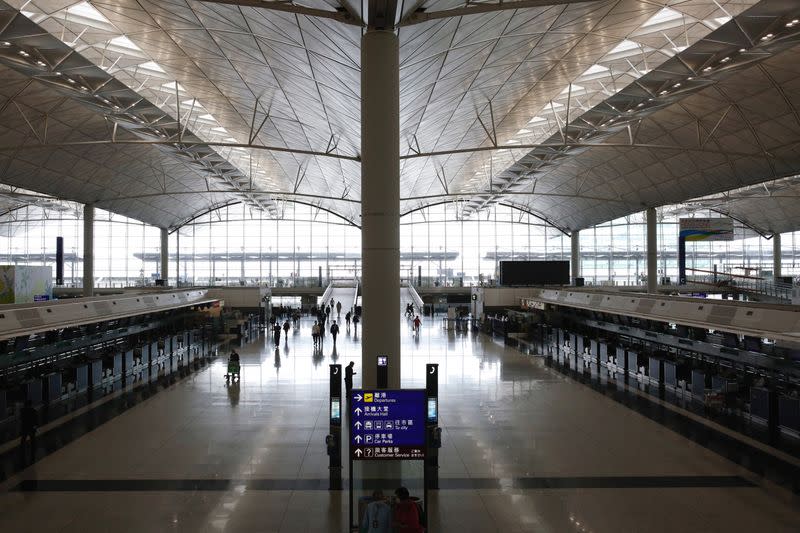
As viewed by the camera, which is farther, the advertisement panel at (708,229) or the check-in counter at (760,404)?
the advertisement panel at (708,229)

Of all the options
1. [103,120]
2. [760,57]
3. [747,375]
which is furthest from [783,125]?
[103,120]

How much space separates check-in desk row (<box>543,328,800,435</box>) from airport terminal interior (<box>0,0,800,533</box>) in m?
A: 0.11

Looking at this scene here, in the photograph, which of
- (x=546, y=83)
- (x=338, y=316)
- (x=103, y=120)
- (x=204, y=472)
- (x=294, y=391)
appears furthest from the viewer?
(x=338, y=316)

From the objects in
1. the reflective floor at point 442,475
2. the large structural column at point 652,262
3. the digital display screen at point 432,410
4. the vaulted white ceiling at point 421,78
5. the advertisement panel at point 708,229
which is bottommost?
the reflective floor at point 442,475

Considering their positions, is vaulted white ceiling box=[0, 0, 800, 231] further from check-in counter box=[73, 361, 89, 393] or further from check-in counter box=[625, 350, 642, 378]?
check-in counter box=[73, 361, 89, 393]

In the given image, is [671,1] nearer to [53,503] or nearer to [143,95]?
[53,503]

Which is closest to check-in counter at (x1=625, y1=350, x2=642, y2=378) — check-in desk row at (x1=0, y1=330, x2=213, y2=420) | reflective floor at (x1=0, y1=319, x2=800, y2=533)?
reflective floor at (x1=0, y1=319, x2=800, y2=533)

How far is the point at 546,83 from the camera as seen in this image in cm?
2611

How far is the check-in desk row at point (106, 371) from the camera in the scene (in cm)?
1563

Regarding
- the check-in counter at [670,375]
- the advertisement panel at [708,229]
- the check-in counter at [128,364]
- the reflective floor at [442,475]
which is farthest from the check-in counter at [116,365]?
the advertisement panel at [708,229]

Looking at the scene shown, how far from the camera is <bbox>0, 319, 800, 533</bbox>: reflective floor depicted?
28.7 ft

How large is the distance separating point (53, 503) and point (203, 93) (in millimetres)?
22673

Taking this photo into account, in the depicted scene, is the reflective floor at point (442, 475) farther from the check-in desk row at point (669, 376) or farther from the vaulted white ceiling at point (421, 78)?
the vaulted white ceiling at point (421, 78)

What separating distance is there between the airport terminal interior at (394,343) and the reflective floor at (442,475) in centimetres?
8
